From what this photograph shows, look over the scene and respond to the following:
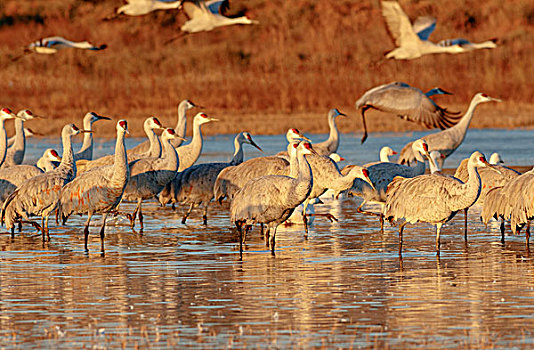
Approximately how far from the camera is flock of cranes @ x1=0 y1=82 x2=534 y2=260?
11805mm

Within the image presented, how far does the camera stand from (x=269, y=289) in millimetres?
9523

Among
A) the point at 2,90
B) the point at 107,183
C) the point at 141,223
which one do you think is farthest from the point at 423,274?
the point at 2,90

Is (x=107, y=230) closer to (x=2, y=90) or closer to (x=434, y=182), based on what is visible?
(x=434, y=182)

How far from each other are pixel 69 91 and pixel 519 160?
19.3 m

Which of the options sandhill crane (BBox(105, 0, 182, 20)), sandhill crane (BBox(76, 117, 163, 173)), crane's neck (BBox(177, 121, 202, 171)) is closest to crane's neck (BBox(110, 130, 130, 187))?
sandhill crane (BBox(76, 117, 163, 173))

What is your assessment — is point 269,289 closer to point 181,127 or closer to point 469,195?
point 469,195

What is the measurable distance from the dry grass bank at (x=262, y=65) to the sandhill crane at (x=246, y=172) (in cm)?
1495

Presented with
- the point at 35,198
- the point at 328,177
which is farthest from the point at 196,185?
the point at 35,198

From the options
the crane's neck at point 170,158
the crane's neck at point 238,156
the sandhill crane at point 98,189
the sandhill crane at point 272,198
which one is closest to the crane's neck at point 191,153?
the crane's neck at point 238,156

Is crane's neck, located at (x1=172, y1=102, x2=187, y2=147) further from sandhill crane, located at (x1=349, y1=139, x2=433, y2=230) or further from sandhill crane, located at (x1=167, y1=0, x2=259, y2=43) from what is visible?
Answer: sandhill crane, located at (x1=167, y1=0, x2=259, y2=43)

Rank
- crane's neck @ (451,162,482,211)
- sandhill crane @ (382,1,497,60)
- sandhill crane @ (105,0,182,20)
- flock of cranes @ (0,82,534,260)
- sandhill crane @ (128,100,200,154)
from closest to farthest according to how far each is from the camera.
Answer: crane's neck @ (451,162,482,211), flock of cranes @ (0,82,534,260), sandhill crane @ (128,100,200,154), sandhill crane @ (382,1,497,60), sandhill crane @ (105,0,182,20)

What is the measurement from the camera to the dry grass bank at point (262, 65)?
34.3 metres

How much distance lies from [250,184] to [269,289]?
278cm

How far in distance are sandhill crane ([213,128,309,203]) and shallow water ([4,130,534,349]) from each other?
1.77 ft
